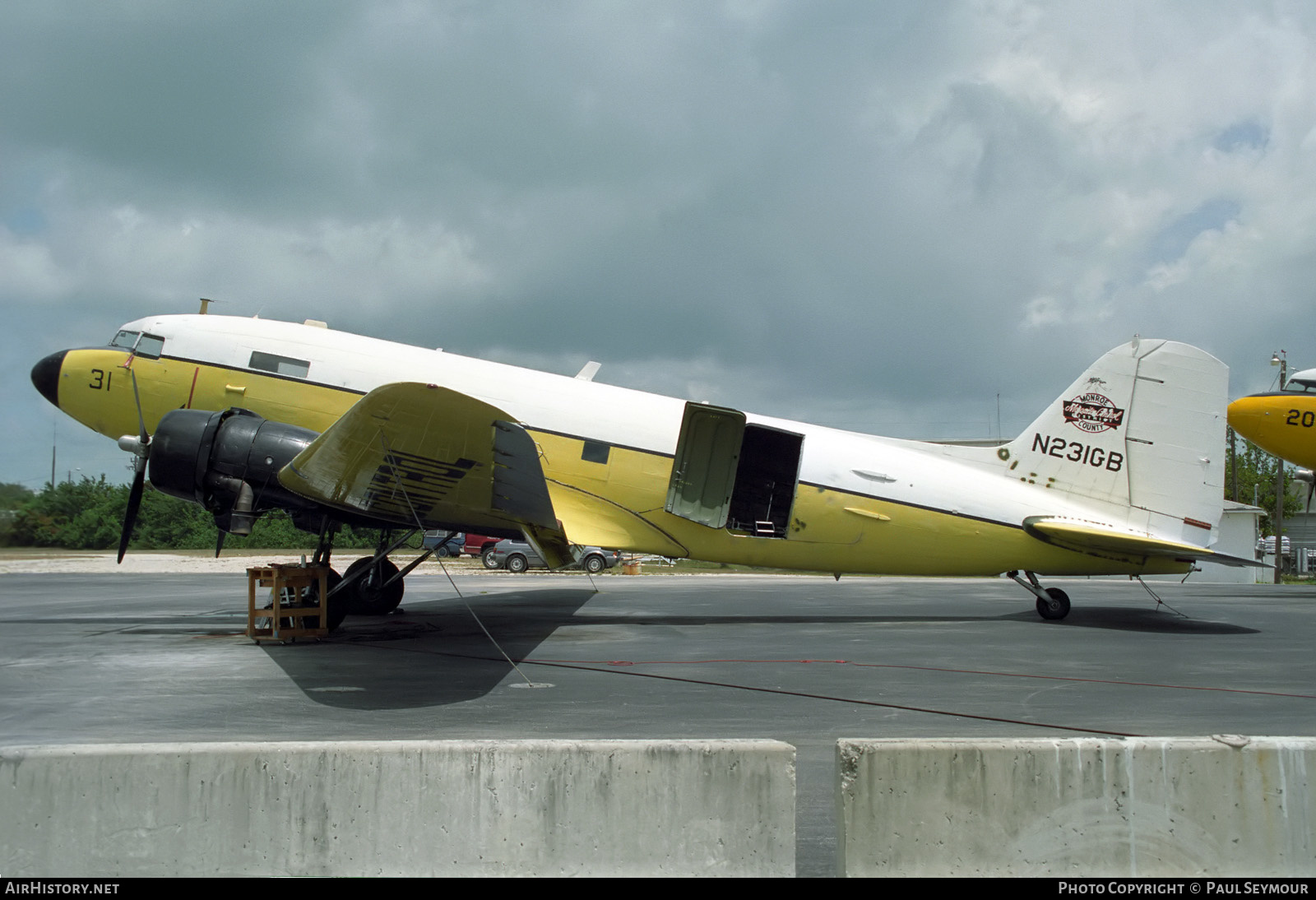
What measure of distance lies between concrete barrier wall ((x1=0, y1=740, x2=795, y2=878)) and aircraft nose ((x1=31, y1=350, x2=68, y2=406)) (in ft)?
35.7

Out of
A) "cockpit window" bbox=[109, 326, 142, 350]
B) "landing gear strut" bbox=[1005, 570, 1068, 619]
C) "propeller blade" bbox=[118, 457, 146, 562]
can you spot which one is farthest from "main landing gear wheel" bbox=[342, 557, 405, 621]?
"landing gear strut" bbox=[1005, 570, 1068, 619]

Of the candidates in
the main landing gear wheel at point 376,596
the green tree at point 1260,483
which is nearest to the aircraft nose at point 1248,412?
the main landing gear wheel at point 376,596

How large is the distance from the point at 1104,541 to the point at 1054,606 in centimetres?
172

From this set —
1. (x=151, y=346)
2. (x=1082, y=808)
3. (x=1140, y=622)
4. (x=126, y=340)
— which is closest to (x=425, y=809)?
(x=1082, y=808)

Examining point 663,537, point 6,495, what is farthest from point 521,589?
point 6,495

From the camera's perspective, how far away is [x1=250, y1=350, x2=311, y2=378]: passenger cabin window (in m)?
11.6

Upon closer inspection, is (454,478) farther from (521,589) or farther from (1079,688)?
(521,589)

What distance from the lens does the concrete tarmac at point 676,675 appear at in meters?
6.07

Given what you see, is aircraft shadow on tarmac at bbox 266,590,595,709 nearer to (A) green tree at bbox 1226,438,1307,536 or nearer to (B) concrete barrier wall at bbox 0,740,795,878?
(B) concrete barrier wall at bbox 0,740,795,878

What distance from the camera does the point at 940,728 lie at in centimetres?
612

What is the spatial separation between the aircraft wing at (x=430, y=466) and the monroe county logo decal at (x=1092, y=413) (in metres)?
7.96

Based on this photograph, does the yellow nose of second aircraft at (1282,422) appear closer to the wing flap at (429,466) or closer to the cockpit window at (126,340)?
the wing flap at (429,466)

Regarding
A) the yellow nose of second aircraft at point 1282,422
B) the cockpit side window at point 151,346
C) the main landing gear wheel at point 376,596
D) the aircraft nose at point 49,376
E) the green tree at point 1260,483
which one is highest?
the green tree at point 1260,483
